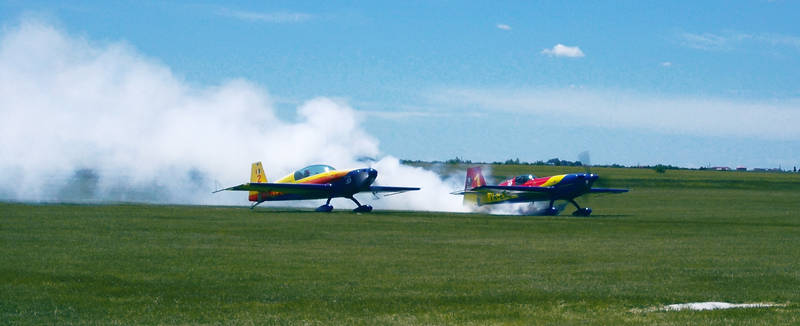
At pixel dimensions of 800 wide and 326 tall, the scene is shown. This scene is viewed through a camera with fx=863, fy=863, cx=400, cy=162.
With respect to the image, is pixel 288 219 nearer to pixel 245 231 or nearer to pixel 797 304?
pixel 245 231

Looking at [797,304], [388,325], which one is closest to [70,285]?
[388,325]

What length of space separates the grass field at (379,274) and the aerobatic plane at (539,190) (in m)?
16.8

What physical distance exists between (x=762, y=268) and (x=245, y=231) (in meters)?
15.4

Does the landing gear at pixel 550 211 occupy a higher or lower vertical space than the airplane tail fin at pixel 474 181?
lower

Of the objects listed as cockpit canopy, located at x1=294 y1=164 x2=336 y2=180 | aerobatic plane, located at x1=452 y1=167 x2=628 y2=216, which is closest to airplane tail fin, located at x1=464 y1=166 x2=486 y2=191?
aerobatic plane, located at x1=452 y1=167 x2=628 y2=216

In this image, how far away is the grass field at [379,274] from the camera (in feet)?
40.2

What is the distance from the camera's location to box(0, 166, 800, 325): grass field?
482 inches

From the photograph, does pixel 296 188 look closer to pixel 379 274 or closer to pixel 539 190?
pixel 539 190

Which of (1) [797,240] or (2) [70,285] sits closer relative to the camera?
(2) [70,285]

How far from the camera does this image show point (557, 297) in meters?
14.0

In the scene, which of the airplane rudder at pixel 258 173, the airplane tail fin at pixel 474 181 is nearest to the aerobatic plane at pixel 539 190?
the airplane tail fin at pixel 474 181

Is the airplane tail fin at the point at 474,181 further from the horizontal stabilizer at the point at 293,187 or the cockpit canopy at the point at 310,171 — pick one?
the horizontal stabilizer at the point at 293,187

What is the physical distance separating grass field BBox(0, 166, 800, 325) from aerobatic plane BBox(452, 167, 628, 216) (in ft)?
55.2

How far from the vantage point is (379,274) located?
1664cm
